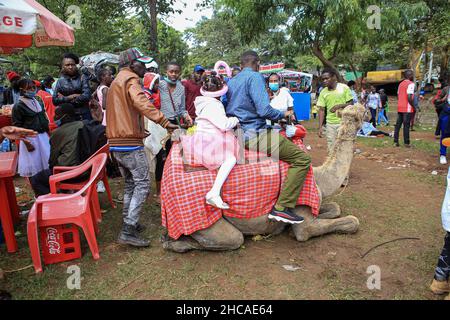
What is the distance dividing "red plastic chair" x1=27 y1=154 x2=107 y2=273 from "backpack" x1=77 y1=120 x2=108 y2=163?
2.58 ft

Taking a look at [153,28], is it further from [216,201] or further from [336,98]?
[216,201]

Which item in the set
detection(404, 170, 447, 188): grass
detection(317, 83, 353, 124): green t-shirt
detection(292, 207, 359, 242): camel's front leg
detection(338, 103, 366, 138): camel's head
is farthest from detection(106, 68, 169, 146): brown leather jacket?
detection(404, 170, 447, 188): grass

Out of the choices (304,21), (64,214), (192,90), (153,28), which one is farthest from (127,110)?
(304,21)

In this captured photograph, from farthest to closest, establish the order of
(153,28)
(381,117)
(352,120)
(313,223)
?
(381,117) → (153,28) → (352,120) → (313,223)

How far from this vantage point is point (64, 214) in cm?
335

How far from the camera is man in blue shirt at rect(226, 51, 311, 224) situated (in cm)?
345

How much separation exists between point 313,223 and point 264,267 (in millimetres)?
816

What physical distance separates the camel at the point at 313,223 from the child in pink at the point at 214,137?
1.13 ft

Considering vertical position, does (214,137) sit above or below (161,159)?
above

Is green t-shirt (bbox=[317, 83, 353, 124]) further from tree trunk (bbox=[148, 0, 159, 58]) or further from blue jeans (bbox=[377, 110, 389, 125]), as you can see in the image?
blue jeans (bbox=[377, 110, 389, 125])

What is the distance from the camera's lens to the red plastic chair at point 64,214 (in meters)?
3.18

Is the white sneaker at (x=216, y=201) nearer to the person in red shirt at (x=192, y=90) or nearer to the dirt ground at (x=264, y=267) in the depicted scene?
the dirt ground at (x=264, y=267)

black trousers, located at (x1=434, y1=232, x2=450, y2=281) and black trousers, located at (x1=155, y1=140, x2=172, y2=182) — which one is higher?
black trousers, located at (x1=155, y1=140, x2=172, y2=182)

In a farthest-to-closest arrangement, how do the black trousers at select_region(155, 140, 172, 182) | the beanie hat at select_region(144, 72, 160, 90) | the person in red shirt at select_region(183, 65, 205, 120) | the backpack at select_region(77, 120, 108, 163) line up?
the person in red shirt at select_region(183, 65, 205, 120) < the black trousers at select_region(155, 140, 172, 182) < the beanie hat at select_region(144, 72, 160, 90) < the backpack at select_region(77, 120, 108, 163)
